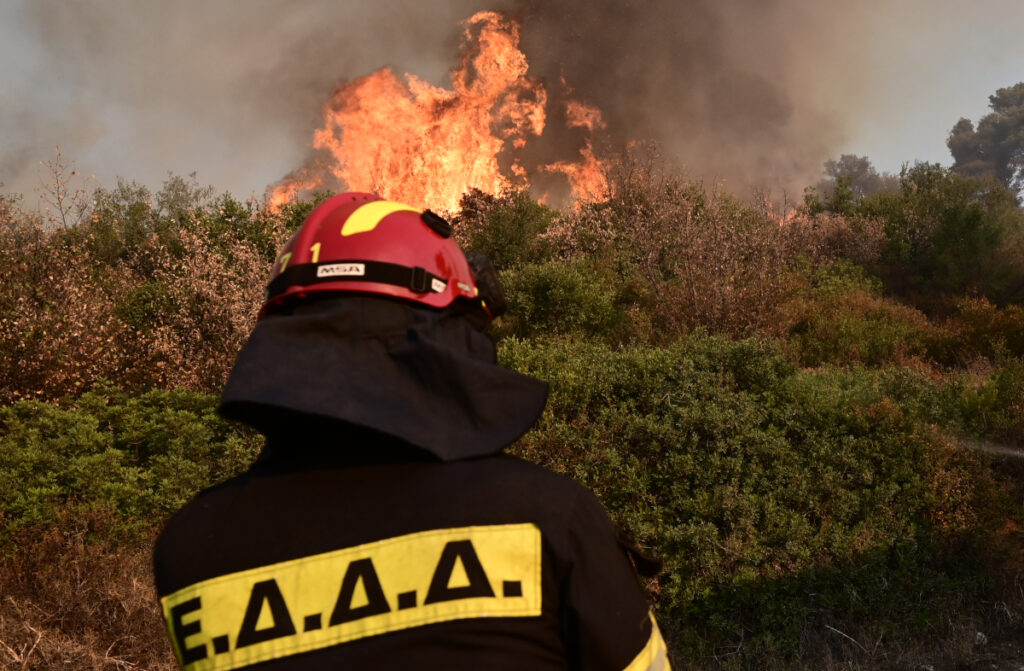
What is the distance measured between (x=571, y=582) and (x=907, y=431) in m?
6.67

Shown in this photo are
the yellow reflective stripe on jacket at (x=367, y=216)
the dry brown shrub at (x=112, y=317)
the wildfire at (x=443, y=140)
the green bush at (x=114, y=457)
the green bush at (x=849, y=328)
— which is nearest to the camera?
the yellow reflective stripe on jacket at (x=367, y=216)

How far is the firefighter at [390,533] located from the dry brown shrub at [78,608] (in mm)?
4495

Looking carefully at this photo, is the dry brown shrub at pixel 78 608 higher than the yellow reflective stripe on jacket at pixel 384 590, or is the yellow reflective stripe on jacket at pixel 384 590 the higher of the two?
the yellow reflective stripe on jacket at pixel 384 590

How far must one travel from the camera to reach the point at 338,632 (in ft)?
4.26

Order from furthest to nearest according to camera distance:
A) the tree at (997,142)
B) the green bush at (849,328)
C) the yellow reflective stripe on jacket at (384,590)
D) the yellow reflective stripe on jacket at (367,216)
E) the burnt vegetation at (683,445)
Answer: the tree at (997,142) → the green bush at (849,328) → the burnt vegetation at (683,445) → the yellow reflective stripe on jacket at (367,216) → the yellow reflective stripe on jacket at (384,590)

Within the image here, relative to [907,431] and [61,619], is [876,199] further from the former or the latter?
[61,619]

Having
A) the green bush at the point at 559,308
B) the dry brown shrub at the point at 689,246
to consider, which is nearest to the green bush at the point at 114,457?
the green bush at the point at 559,308

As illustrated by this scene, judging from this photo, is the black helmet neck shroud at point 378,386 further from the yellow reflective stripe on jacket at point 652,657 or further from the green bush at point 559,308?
the green bush at point 559,308

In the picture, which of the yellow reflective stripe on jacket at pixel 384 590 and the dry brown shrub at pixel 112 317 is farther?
the dry brown shrub at pixel 112 317

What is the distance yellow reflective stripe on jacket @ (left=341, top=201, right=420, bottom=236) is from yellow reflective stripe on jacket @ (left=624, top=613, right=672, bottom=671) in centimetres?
105

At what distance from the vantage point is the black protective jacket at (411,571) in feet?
4.17

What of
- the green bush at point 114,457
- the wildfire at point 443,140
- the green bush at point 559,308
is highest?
the wildfire at point 443,140

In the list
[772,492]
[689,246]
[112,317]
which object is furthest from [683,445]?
[112,317]

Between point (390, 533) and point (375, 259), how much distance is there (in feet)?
2.03
